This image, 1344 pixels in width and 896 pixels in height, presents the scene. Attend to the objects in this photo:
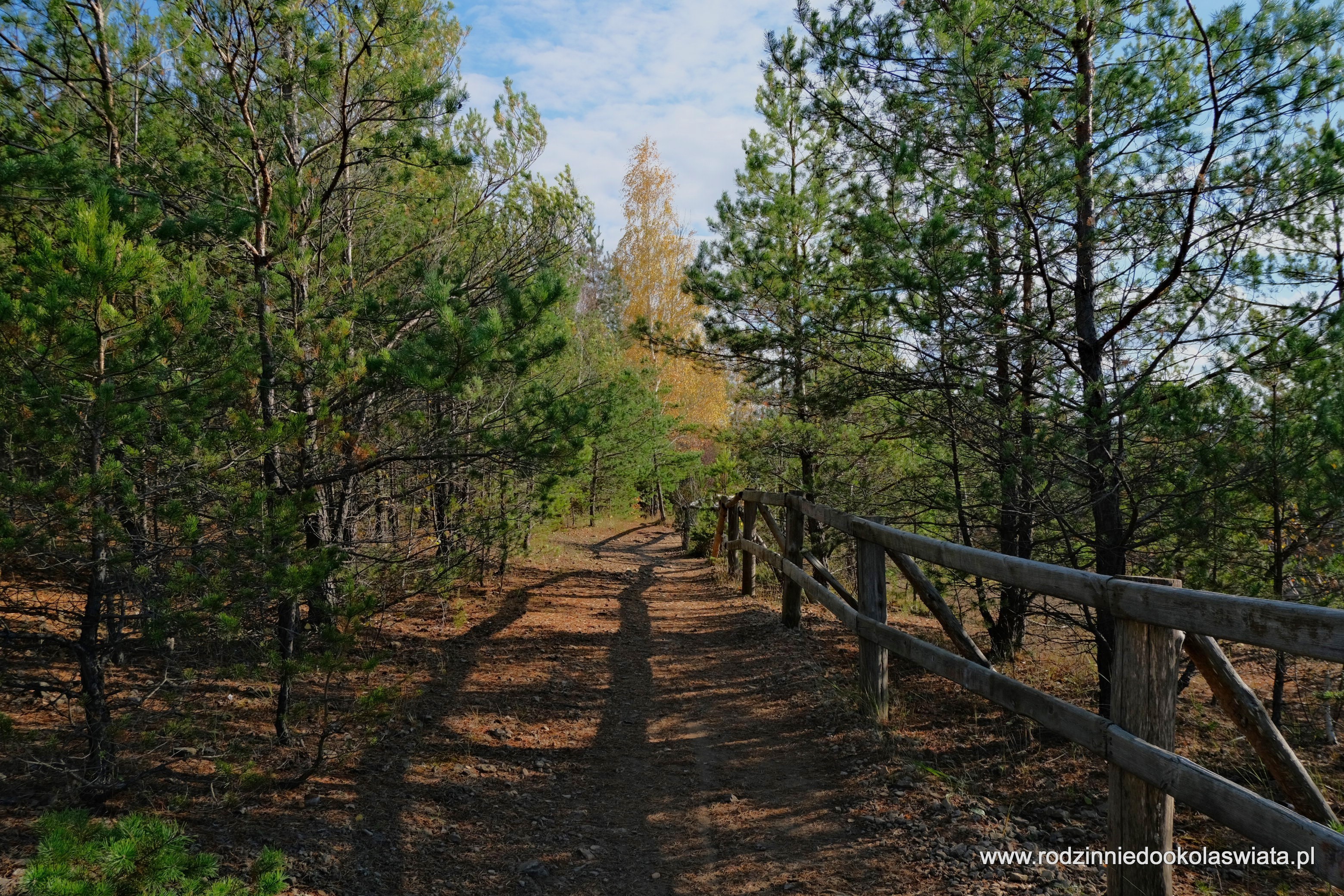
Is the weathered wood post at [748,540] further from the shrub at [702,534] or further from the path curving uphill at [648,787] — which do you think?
the shrub at [702,534]

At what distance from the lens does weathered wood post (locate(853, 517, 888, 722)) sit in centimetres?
482

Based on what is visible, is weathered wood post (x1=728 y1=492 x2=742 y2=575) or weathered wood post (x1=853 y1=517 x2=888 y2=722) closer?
weathered wood post (x1=853 y1=517 x2=888 y2=722)

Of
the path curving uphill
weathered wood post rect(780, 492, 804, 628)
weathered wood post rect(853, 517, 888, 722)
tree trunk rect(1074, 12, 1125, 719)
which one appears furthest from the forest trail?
tree trunk rect(1074, 12, 1125, 719)

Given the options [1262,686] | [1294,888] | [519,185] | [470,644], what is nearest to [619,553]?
[470,644]

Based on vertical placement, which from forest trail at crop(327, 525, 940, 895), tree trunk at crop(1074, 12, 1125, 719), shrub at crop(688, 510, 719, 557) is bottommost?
forest trail at crop(327, 525, 940, 895)

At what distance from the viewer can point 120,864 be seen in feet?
6.01

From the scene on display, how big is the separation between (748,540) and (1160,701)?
733 centimetres

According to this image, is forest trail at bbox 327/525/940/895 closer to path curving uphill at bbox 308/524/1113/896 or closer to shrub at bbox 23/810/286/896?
path curving uphill at bbox 308/524/1113/896

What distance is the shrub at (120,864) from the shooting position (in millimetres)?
1709

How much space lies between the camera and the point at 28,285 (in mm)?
3381

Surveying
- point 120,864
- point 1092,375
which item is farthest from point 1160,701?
point 120,864

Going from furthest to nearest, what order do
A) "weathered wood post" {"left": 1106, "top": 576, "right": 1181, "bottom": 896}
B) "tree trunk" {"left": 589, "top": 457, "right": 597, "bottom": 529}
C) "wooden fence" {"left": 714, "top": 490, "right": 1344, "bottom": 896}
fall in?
"tree trunk" {"left": 589, "top": 457, "right": 597, "bottom": 529}, "weathered wood post" {"left": 1106, "top": 576, "right": 1181, "bottom": 896}, "wooden fence" {"left": 714, "top": 490, "right": 1344, "bottom": 896}

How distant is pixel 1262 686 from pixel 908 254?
641cm

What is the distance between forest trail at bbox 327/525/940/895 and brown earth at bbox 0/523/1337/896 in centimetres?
2
